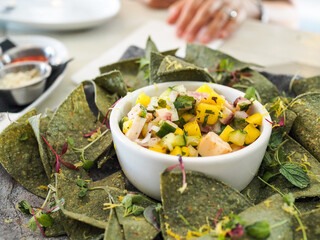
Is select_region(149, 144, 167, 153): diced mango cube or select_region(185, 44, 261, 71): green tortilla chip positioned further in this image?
select_region(185, 44, 261, 71): green tortilla chip

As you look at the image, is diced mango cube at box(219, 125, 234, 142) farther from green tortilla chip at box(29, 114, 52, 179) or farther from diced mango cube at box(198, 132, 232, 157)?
green tortilla chip at box(29, 114, 52, 179)

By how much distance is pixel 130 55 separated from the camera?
6.56ft

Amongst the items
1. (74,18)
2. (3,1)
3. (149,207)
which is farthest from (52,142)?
(3,1)

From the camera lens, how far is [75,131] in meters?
1.35

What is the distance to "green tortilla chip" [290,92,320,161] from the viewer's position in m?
1.23

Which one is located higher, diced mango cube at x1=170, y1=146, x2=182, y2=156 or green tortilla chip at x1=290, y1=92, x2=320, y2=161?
diced mango cube at x1=170, y1=146, x2=182, y2=156

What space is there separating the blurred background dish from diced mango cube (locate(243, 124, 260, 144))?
1.90 metres

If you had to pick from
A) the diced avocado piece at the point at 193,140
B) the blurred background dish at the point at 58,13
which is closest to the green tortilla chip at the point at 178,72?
the diced avocado piece at the point at 193,140

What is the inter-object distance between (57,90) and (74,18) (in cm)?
107

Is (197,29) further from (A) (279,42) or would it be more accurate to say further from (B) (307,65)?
(B) (307,65)

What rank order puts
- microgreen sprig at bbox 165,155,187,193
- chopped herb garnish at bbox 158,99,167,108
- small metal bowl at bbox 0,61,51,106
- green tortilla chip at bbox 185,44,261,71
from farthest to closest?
1. small metal bowl at bbox 0,61,51,106
2. green tortilla chip at bbox 185,44,261,71
3. chopped herb garnish at bbox 158,99,167,108
4. microgreen sprig at bbox 165,155,187,193


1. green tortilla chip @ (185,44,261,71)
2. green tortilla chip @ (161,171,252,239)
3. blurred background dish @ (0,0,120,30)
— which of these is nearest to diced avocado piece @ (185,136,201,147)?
green tortilla chip @ (161,171,252,239)

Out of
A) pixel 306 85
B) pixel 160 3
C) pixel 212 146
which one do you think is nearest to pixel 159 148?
pixel 212 146

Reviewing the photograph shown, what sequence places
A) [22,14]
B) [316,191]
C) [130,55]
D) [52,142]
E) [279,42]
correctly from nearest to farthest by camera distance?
[316,191], [52,142], [130,55], [279,42], [22,14]
